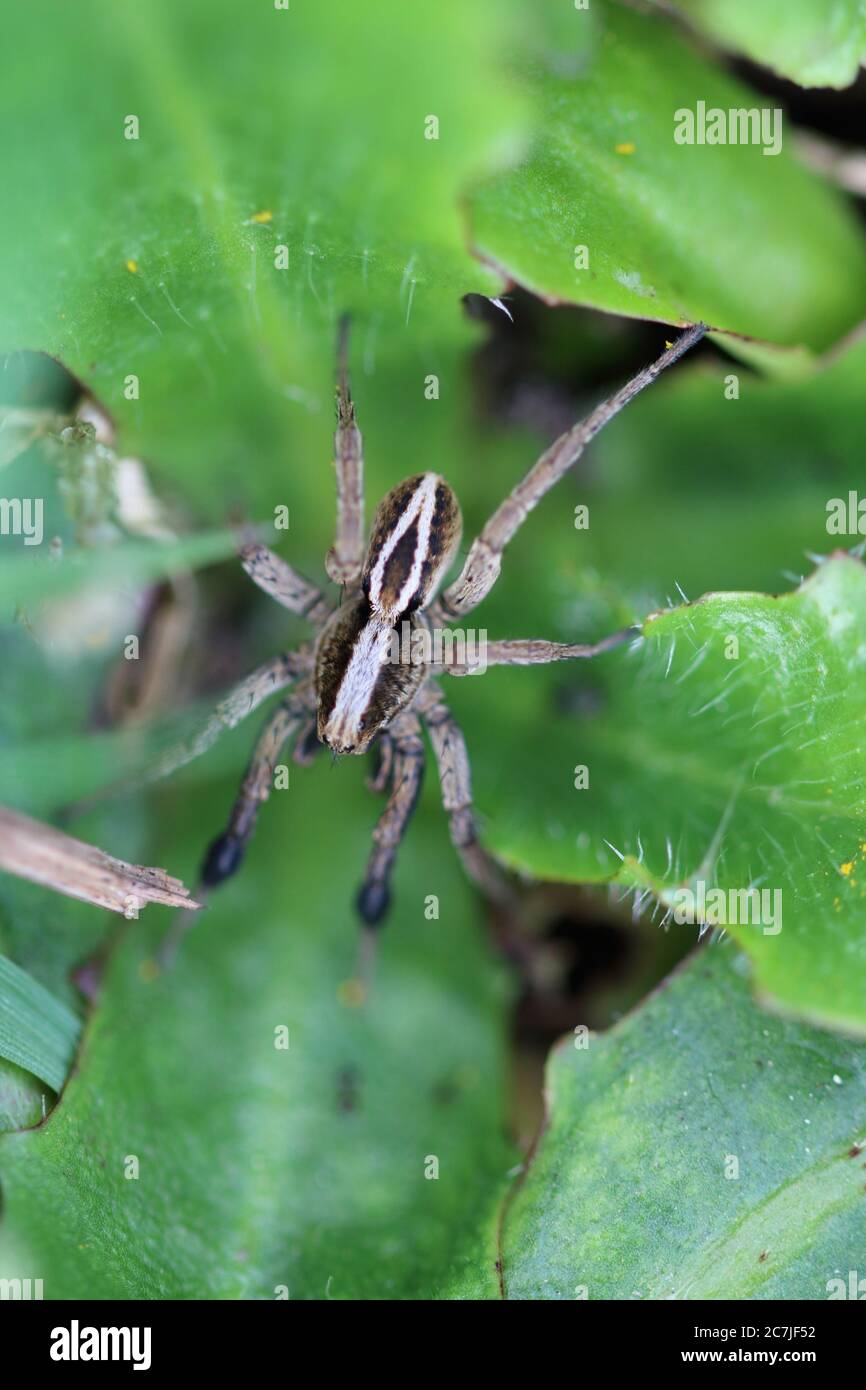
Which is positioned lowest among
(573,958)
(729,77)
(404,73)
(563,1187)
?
(563,1187)

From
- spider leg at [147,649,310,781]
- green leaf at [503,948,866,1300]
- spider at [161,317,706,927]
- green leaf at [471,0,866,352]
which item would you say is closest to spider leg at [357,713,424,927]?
spider at [161,317,706,927]

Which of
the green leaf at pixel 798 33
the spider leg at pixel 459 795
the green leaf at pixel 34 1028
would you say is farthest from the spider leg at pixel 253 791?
the green leaf at pixel 798 33

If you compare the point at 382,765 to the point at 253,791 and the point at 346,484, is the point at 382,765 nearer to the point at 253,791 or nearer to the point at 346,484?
the point at 253,791

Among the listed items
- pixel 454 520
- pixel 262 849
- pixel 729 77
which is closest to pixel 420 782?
pixel 262 849

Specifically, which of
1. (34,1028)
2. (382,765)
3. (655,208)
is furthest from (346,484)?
(34,1028)

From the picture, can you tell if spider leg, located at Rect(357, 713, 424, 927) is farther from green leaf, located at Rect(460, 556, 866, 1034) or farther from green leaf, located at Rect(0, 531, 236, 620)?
green leaf, located at Rect(0, 531, 236, 620)
